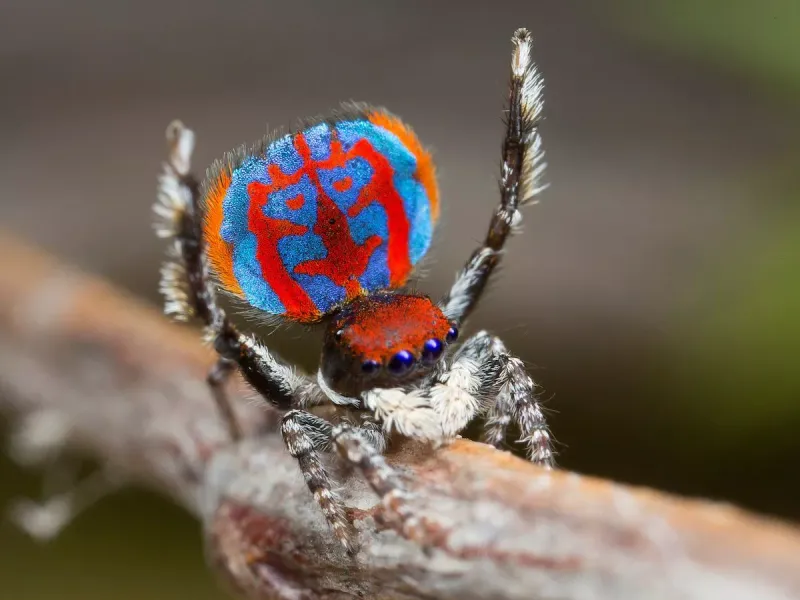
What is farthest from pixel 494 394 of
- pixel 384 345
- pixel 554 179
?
pixel 554 179

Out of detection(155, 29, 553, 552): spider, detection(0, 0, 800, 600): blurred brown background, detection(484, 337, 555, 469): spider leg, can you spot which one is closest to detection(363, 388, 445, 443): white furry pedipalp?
detection(155, 29, 553, 552): spider

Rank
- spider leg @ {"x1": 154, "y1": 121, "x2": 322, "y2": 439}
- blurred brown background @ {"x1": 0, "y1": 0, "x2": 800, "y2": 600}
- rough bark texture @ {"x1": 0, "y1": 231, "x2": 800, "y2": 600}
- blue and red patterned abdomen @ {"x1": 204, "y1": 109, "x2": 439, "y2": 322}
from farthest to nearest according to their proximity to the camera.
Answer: blurred brown background @ {"x1": 0, "y1": 0, "x2": 800, "y2": 600}
blue and red patterned abdomen @ {"x1": 204, "y1": 109, "x2": 439, "y2": 322}
spider leg @ {"x1": 154, "y1": 121, "x2": 322, "y2": 439}
rough bark texture @ {"x1": 0, "y1": 231, "x2": 800, "y2": 600}

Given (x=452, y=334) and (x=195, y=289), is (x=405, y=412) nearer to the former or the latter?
(x=452, y=334)

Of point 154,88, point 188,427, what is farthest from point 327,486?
point 154,88

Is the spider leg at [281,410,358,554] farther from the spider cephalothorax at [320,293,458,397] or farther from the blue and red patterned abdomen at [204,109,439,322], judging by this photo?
the blue and red patterned abdomen at [204,109,439,322]

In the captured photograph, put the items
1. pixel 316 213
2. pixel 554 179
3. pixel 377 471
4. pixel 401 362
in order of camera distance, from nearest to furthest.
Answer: pixel 377 471 < pixel 401 362 < pixel 316 213 < pixel 554 179

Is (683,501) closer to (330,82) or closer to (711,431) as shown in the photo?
(711,431)
